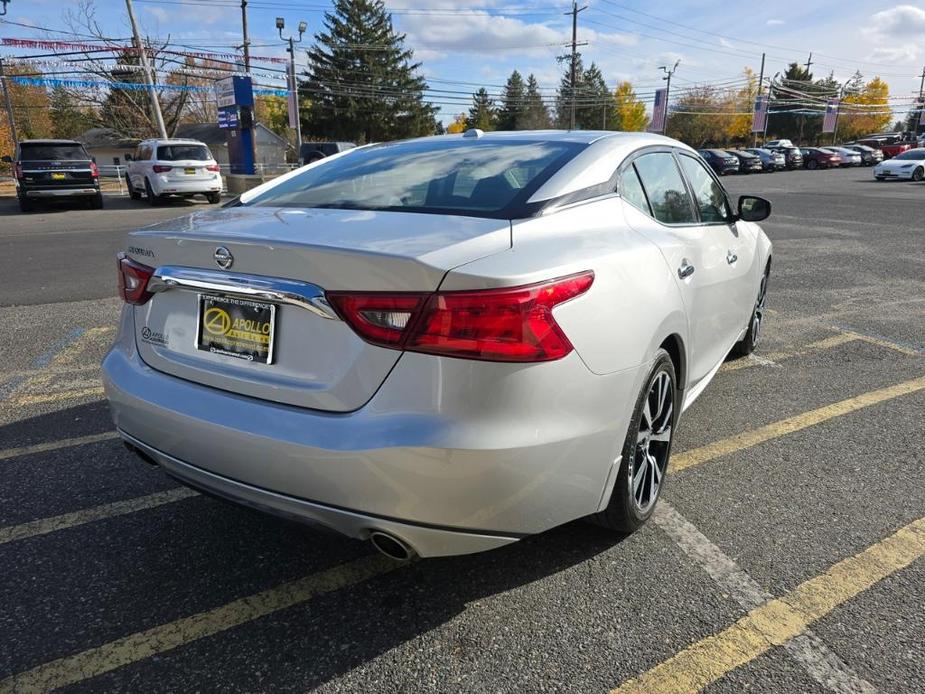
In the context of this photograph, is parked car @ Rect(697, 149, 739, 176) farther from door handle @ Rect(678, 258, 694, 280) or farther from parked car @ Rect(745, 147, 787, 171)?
door handle @ Rect(678, 258, 694, 280)

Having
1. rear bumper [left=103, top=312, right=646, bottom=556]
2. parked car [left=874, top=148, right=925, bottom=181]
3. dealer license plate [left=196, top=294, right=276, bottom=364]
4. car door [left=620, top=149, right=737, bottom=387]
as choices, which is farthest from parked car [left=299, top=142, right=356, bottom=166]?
rear bumper [left=103, top=312, right=646, bottom=556]

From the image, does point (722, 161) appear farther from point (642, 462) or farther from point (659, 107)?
point (642, 462)

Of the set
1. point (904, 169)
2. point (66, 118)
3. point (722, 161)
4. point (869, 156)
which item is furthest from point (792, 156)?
point (66, 118)

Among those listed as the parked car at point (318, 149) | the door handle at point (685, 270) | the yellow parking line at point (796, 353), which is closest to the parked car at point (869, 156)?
the parked car at point (318, 149)

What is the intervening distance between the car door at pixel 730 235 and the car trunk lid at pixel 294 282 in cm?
180

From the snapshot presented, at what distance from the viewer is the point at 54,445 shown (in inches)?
138

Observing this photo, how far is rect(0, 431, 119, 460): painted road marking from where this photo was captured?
135 inches

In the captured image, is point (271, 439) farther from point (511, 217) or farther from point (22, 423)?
point (22, 423)

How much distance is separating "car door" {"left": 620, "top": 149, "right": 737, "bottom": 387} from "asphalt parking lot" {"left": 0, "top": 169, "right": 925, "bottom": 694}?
2.01 feet

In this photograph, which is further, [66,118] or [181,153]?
[66,118]

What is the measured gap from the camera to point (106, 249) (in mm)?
10656

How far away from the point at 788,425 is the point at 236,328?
122 inches

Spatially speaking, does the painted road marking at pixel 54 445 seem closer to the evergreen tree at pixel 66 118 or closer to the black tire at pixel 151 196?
the black tire at pixel 151 196

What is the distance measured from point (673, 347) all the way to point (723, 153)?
42343 millimetres
